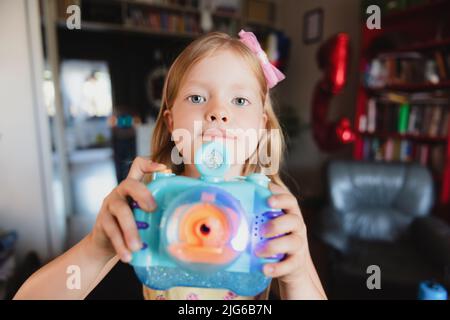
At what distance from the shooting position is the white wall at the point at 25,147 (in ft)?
3.25

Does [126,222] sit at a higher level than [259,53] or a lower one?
lower

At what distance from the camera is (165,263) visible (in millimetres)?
227

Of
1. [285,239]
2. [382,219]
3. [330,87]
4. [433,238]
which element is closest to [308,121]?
[330,87]

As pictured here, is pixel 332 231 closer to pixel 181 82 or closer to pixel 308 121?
pixel 308 121

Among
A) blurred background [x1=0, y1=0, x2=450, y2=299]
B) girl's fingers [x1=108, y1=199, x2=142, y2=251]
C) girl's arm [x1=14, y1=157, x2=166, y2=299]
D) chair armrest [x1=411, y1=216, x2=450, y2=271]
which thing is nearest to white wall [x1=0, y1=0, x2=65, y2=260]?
blurred background [x1=0, y1=0, x2=450, y2=299]

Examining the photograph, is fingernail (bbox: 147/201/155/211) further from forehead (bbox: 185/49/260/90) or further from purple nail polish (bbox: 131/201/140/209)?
forehead (bbox: 185/49/260/90)

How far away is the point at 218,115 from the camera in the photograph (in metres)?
0.27

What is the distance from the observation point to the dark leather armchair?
1203 mm

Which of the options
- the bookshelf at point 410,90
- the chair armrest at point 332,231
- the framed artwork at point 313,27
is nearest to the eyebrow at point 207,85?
the chair armrest at point 332,231

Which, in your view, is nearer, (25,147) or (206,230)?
(206,230)

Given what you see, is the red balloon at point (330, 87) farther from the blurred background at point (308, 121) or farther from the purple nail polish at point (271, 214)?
the purple nail polish at point (271, 214)

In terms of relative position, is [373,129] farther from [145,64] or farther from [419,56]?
[145,64]

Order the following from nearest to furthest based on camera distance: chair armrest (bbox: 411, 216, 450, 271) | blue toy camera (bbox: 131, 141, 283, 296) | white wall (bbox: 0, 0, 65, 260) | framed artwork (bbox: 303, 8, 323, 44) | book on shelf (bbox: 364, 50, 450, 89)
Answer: blue toy camera (bbox: 131, 141, 283, 296), white wall (bbox: 0, 0, 65, 260), chair armrest (bbox: 411, 216, 450, 271), framed artwork (bbox: 303, 8, 323, 44), book on shelf (bbox: 364, 50, 450, 89)

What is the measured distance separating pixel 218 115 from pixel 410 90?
1.88 meters
